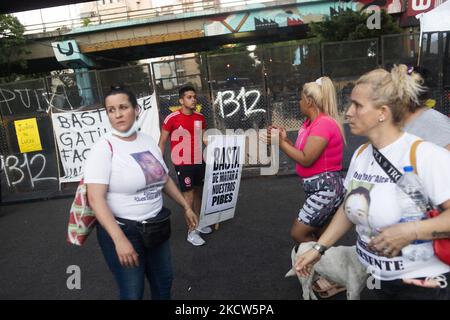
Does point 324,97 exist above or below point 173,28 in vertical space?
below

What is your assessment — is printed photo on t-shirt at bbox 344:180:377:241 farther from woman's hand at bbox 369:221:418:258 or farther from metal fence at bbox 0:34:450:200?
metal fence at bbox 0:34:450:200

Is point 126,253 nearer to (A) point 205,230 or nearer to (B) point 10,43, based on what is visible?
(A) point 205,230

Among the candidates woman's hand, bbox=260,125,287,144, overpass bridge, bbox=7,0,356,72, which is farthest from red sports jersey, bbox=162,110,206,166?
overpass bridge, bbox=7,0,356,72

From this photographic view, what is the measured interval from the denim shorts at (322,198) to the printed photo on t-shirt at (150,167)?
1267 millimetres

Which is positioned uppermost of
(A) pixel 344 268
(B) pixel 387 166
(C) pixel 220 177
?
(B) pixel 387 166

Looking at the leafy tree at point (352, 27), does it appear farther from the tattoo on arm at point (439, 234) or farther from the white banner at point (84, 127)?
the tattoo on arm at point (439, 234)

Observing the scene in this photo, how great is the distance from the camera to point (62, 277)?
14.0 ft

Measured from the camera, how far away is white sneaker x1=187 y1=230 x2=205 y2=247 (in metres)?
4.72

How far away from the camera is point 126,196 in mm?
2334

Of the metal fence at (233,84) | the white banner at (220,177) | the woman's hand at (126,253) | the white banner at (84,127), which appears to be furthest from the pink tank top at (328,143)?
the white banner at (84,127)

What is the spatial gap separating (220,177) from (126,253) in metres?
2.80

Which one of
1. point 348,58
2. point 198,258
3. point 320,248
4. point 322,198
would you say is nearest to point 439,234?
point 320,248
